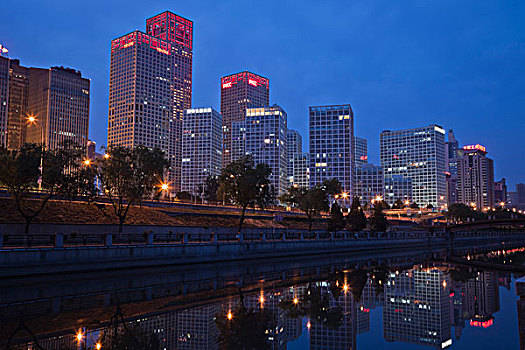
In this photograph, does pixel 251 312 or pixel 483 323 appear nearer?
pixel 483 323

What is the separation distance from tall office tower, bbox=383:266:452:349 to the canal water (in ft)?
0.24

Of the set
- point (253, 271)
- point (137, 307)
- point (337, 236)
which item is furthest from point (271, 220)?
point (137, 307)

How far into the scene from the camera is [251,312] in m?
21.8

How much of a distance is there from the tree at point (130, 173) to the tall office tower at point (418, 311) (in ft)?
101

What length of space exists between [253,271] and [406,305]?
706 inches

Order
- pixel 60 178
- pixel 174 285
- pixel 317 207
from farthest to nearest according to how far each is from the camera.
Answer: pixel 317 207, pixel 60 178, pixel 174 285

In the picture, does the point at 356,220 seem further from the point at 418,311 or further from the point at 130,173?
the point at 418,311

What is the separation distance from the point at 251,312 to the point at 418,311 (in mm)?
10113

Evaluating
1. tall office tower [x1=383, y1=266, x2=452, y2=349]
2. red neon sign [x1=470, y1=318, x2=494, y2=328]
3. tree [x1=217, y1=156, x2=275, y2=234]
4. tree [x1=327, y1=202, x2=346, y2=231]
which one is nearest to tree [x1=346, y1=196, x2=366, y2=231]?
tree [x1=327, y1=202, x2=346, y2=231]

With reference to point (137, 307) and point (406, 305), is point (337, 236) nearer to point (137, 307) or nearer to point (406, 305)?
point (406, 305)

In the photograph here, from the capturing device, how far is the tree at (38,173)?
4141cm

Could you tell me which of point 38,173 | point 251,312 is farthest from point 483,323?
point 38,173

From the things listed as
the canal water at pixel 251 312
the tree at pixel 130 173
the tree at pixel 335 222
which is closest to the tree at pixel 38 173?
the tree at pixel 130 173

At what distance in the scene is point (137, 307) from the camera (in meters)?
22.7
